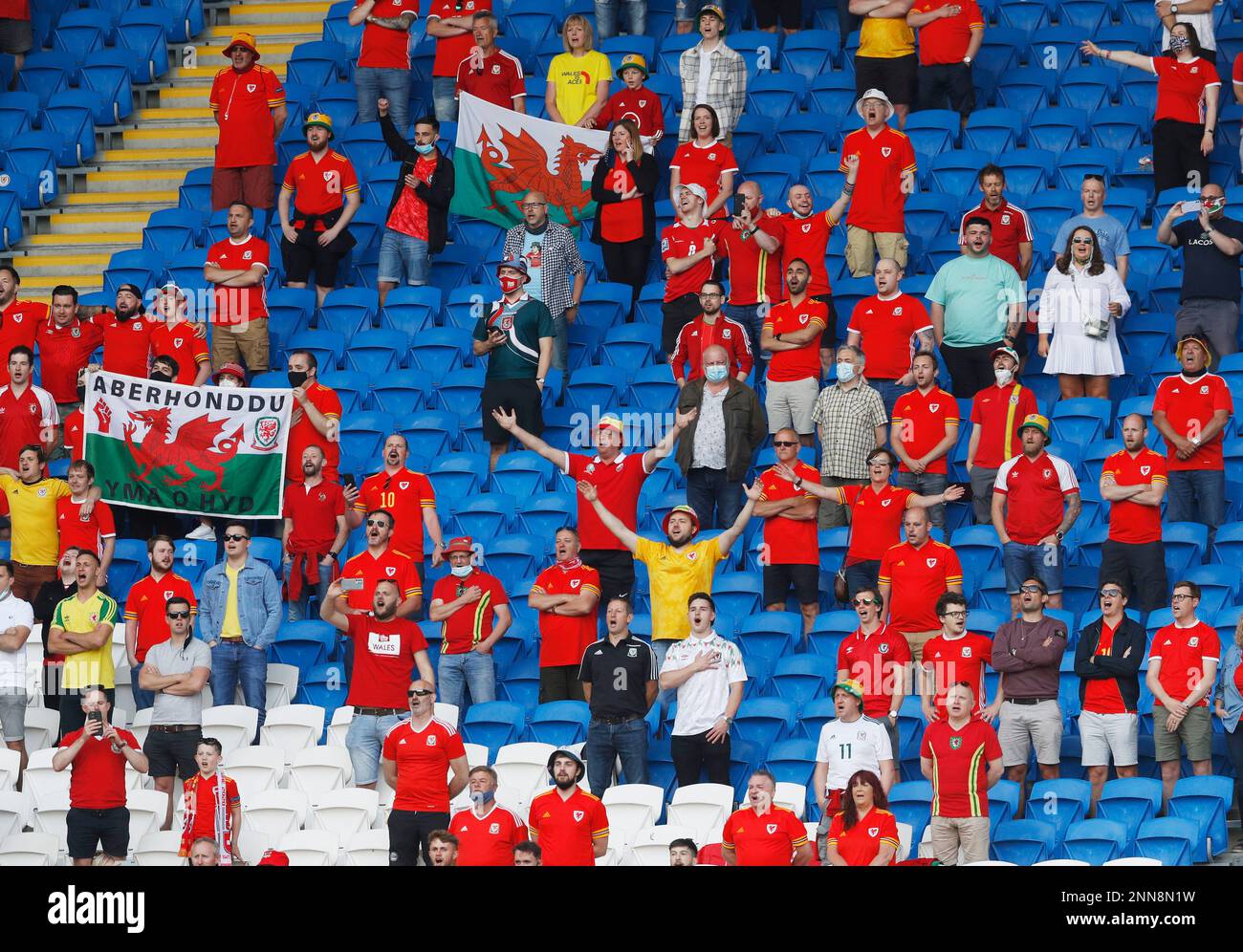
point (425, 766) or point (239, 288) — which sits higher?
point (239, 288)

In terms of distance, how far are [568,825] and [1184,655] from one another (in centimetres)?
387

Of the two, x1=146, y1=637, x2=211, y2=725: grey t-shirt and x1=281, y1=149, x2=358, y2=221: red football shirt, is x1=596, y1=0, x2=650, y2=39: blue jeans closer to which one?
x1=281, y1=149, x2=358, y2=221: red football shirt

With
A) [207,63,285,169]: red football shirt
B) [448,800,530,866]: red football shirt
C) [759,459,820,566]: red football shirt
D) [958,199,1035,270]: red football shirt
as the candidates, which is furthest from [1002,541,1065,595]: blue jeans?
[207,63,285,169]: red football shirt

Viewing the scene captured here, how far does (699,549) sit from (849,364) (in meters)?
1.81

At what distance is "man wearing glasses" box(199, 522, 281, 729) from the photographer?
15.8 metres

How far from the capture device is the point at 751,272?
1722 cm

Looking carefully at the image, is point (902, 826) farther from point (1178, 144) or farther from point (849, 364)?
point (1178, 144)

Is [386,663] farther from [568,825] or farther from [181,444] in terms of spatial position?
[181,444]

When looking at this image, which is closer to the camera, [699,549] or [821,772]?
[821,772]

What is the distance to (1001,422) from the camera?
15.6 metres

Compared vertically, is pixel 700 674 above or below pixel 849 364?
below

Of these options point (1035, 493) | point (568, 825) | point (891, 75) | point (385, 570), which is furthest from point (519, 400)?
point (568, 825)

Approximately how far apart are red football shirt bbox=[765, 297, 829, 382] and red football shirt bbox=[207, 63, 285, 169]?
16.5ft
